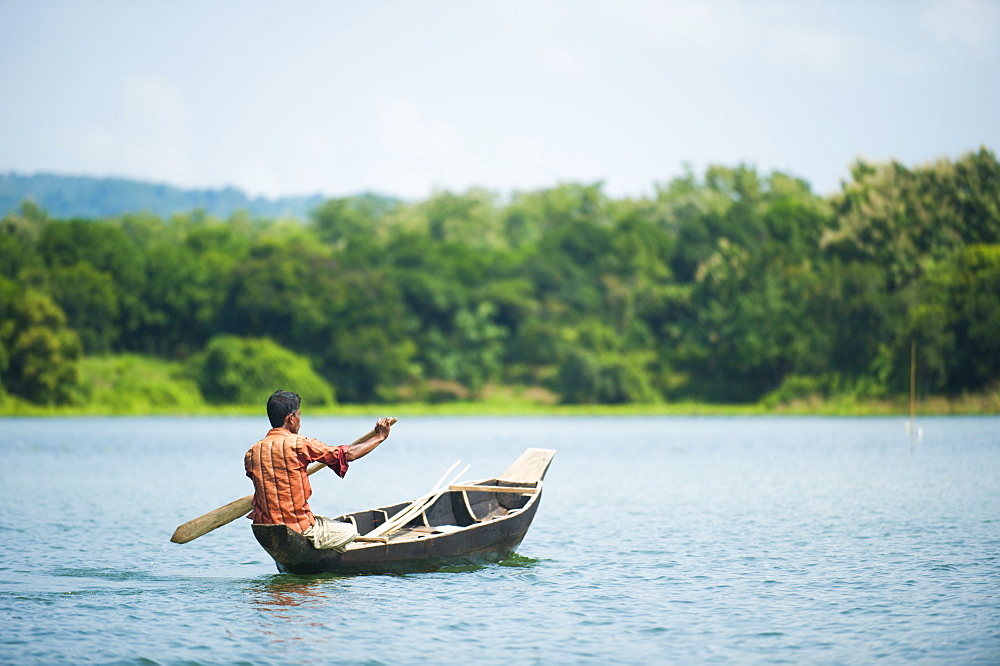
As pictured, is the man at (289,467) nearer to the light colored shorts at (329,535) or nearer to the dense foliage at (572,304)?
the light colored shorts at (329,535)

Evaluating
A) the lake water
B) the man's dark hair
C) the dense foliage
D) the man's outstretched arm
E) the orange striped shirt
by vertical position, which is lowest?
the lake water

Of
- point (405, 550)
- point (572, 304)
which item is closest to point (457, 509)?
point (405, 550)

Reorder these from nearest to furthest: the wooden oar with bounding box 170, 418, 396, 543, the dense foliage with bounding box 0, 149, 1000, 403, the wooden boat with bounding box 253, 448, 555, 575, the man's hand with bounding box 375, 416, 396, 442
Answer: the man's hand with bounding box 375, 416, 396, 442 → the wooden boat with bounding box 253, 448, 555, 575 → the wooden oar with bounding box 170, 418, 396, 543 → the dense foliage with bounding box 0, 149, 1000, 403

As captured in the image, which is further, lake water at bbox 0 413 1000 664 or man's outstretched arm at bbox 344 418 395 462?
man's outstretched arm at bbox 344 418 395 462

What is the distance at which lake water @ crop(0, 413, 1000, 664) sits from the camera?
1227 centimetres

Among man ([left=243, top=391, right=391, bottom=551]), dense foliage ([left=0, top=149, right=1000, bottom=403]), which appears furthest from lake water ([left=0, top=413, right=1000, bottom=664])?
dense foliage ([left=0, top=149, right=1000, bottom=403])

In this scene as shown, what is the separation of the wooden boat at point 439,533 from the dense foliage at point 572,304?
48497mm

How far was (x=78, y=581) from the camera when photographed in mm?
15812

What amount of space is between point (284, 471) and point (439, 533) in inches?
105

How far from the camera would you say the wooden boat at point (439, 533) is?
48.4ft

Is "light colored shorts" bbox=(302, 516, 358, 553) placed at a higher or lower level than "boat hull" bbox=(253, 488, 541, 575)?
higher

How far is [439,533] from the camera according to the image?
16.0 meters

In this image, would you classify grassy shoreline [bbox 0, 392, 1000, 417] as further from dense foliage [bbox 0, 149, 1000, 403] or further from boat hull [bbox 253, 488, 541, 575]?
boat hull [bbox 253, 488, 541, 575]

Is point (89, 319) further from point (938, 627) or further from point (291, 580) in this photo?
point (938, 627)
